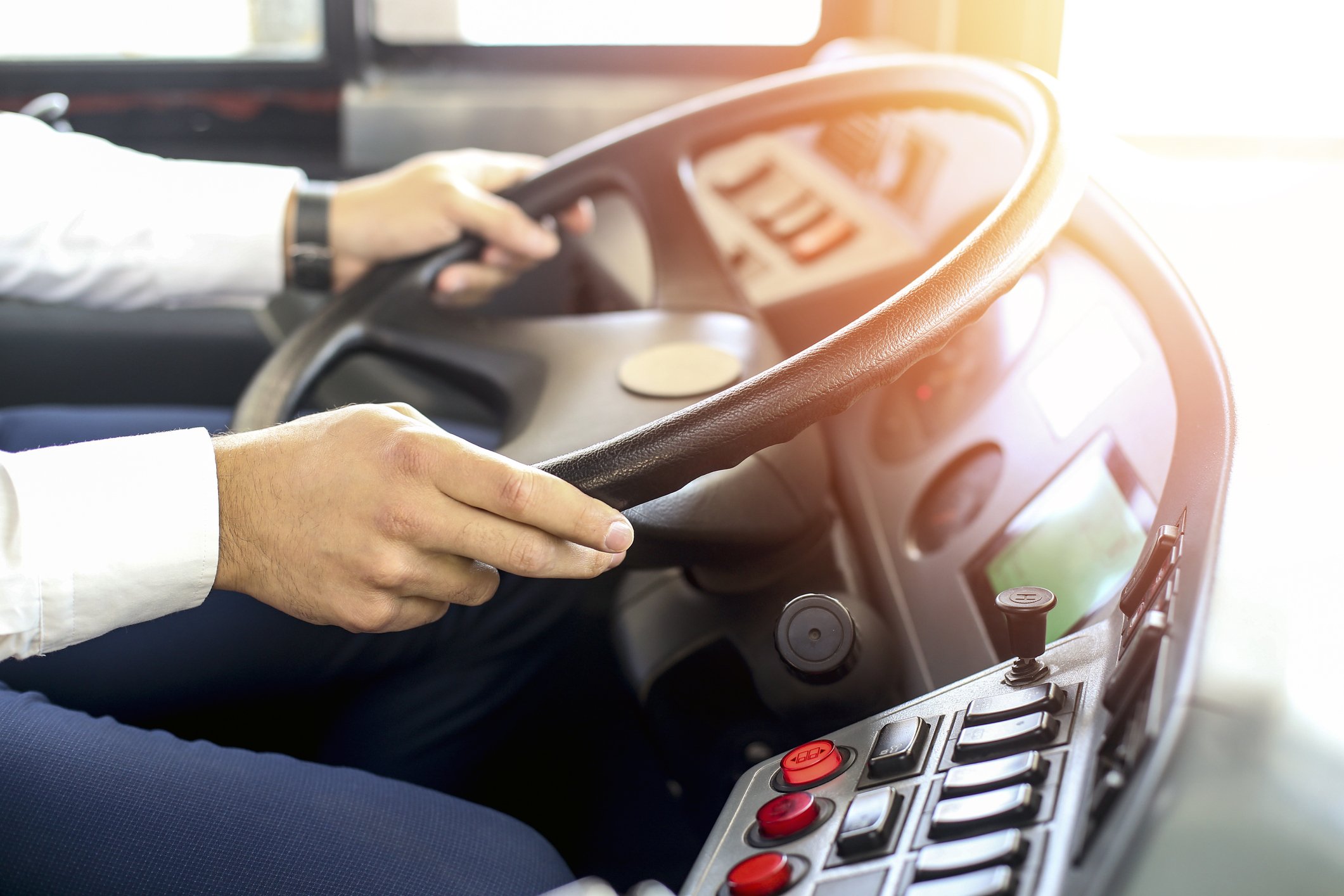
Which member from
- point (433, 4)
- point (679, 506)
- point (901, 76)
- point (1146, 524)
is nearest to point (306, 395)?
point (679, 506)

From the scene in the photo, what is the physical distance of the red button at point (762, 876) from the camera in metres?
0.48

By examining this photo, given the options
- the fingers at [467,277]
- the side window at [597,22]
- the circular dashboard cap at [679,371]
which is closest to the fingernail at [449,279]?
the fingers at [467,277]

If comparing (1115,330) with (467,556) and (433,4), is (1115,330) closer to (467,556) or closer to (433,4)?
(467,556)

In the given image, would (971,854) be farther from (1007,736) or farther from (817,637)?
(817,637)

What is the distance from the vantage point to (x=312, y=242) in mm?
1099

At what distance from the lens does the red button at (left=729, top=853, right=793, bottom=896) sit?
1.58 feet

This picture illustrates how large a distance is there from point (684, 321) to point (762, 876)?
0.51m

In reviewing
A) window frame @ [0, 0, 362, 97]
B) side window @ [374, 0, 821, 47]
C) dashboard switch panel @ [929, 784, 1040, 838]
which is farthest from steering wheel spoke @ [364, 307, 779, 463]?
window frame @ [0, 0, 362, 97]

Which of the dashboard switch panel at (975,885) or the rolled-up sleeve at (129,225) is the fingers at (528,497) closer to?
the dashboard switch panel at (975,885)

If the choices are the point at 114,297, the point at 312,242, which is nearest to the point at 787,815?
the point at 312,242

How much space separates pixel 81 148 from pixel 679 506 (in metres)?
0.77

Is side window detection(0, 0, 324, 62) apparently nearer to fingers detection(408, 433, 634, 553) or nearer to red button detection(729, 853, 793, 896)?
fingers detection(408, 433, 634, 553)

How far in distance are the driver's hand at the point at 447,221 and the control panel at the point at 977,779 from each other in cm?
59

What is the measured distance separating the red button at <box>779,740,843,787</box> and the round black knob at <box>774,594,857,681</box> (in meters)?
0.05
